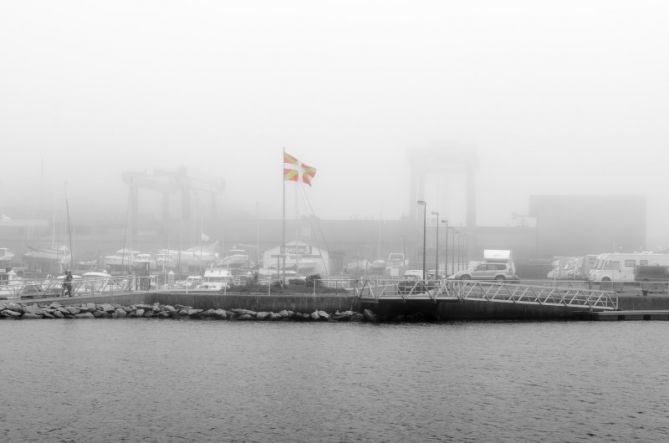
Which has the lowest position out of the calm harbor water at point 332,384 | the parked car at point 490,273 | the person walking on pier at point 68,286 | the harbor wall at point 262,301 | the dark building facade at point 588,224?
the calm harbor water at point 332,384

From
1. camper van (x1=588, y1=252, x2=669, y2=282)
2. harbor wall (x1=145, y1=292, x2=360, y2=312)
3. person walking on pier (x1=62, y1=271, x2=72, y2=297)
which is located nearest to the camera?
harbor wall (x1=145, y1=292, x2=360, y2=312)

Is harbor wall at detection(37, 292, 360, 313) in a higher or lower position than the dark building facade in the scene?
lower

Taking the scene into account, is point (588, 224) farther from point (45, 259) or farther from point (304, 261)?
point (45, 259)

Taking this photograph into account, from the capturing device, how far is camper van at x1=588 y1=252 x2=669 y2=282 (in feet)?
148

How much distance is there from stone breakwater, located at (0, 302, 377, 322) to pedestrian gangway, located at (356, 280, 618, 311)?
149 cm

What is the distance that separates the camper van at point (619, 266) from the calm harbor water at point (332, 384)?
43.8ft

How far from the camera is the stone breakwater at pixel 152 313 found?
3469 cm

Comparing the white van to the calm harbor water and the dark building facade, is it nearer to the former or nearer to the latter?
the calm harbor water

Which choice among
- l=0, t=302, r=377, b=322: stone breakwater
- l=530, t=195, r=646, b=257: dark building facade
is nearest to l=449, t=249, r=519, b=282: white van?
l=0, t=302, r=377, b=322: stone breakwater

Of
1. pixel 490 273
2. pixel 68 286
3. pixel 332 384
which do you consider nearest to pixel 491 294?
pixel 490 273

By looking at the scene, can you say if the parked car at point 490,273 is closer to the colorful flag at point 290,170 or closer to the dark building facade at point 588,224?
the colorful flag at point 290,170

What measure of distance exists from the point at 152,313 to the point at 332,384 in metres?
17.5

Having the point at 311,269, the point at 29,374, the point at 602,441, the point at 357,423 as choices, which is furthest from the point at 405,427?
the point at 311,269

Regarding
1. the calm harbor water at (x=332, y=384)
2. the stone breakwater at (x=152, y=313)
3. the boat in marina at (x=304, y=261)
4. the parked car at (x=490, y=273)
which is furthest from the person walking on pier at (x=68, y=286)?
the boat in marina at (x=304, y=261)
